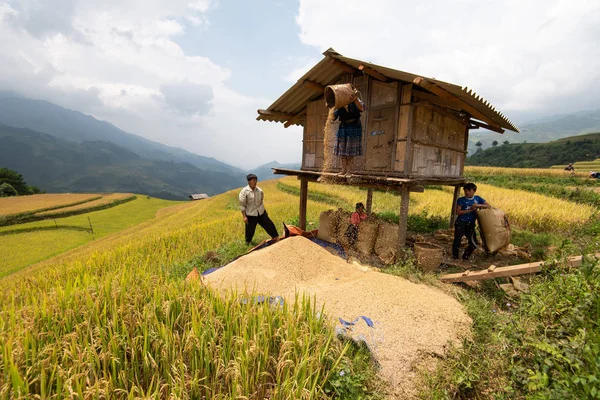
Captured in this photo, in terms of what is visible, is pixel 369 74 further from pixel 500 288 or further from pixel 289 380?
pixel 289 380

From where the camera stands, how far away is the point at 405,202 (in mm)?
5516

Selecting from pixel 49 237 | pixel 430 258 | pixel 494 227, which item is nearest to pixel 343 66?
pixel 430 258

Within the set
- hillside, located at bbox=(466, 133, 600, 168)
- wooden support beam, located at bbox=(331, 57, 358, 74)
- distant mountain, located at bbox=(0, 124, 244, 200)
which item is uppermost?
hillside, located at bbox=(466, 133, 600, 168)

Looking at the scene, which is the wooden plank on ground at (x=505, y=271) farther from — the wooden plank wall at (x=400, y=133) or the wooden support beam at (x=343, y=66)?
the wooden support beam at (x=343, y=66)

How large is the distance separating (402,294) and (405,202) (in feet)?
7.18

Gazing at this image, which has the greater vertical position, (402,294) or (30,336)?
(30,336)

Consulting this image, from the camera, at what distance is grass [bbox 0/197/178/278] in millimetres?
14117

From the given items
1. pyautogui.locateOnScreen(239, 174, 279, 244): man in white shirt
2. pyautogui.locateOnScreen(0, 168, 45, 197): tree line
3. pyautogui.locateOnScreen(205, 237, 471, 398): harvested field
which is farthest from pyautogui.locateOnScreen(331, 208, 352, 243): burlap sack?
pyautogui.locateOnScreen(0, 168, 45, 197): tree line

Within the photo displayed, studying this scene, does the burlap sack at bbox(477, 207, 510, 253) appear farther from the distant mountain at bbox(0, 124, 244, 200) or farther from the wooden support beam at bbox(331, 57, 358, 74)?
the distant mountain at bbox(0, 124, 244, 200)

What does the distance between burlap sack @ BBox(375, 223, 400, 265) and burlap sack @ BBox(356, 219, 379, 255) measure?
0.11 m

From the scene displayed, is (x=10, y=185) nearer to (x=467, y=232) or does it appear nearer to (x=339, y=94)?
(x=339, y=94)

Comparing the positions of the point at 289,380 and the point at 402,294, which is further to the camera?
the point at 402,294

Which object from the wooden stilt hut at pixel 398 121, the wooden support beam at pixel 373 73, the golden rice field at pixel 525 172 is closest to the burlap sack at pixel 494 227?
the wooden stilt hut at pixel 398 121

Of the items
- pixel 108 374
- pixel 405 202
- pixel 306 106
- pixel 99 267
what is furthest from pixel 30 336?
pixel 306 106
